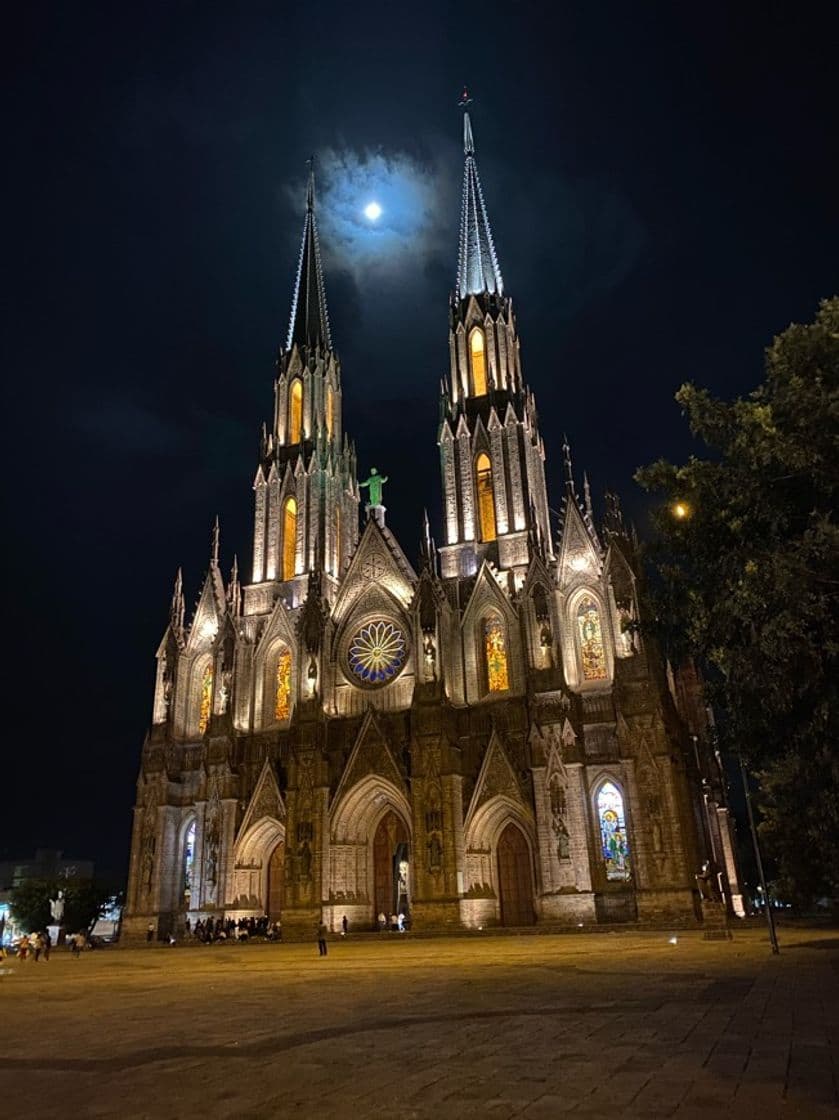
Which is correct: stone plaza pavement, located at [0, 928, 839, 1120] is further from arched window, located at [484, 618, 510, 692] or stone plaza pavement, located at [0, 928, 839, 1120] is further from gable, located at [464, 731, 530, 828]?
arched window, located at [484, 618, 510, 692]

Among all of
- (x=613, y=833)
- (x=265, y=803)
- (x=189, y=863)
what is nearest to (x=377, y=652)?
(x=265, y=803)

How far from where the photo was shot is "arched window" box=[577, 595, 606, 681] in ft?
115

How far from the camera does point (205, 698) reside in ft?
142

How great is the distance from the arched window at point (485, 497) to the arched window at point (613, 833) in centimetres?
1411

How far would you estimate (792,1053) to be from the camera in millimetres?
6664

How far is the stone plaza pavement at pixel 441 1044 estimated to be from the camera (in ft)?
17.7

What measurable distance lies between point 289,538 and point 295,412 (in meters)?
9.03

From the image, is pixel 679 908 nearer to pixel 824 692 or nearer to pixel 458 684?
pixel 458 684

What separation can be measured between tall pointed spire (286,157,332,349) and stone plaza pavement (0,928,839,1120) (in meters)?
44.2

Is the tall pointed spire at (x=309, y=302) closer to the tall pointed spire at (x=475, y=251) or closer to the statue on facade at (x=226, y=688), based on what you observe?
the tall pointed spire at (x=475, y=251)

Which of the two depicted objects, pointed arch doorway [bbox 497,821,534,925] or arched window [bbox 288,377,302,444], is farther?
arched window [bbox 288,377,302,444]

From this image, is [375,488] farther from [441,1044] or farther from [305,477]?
[441,1044]

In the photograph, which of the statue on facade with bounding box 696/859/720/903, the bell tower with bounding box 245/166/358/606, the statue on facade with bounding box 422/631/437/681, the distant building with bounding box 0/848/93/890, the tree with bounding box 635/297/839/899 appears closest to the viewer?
the tree with bounding box 635/297/839/899

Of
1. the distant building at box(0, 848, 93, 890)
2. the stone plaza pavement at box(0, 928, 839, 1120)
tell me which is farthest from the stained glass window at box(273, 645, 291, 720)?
the distant building at box(0, 848, 93, 890)
